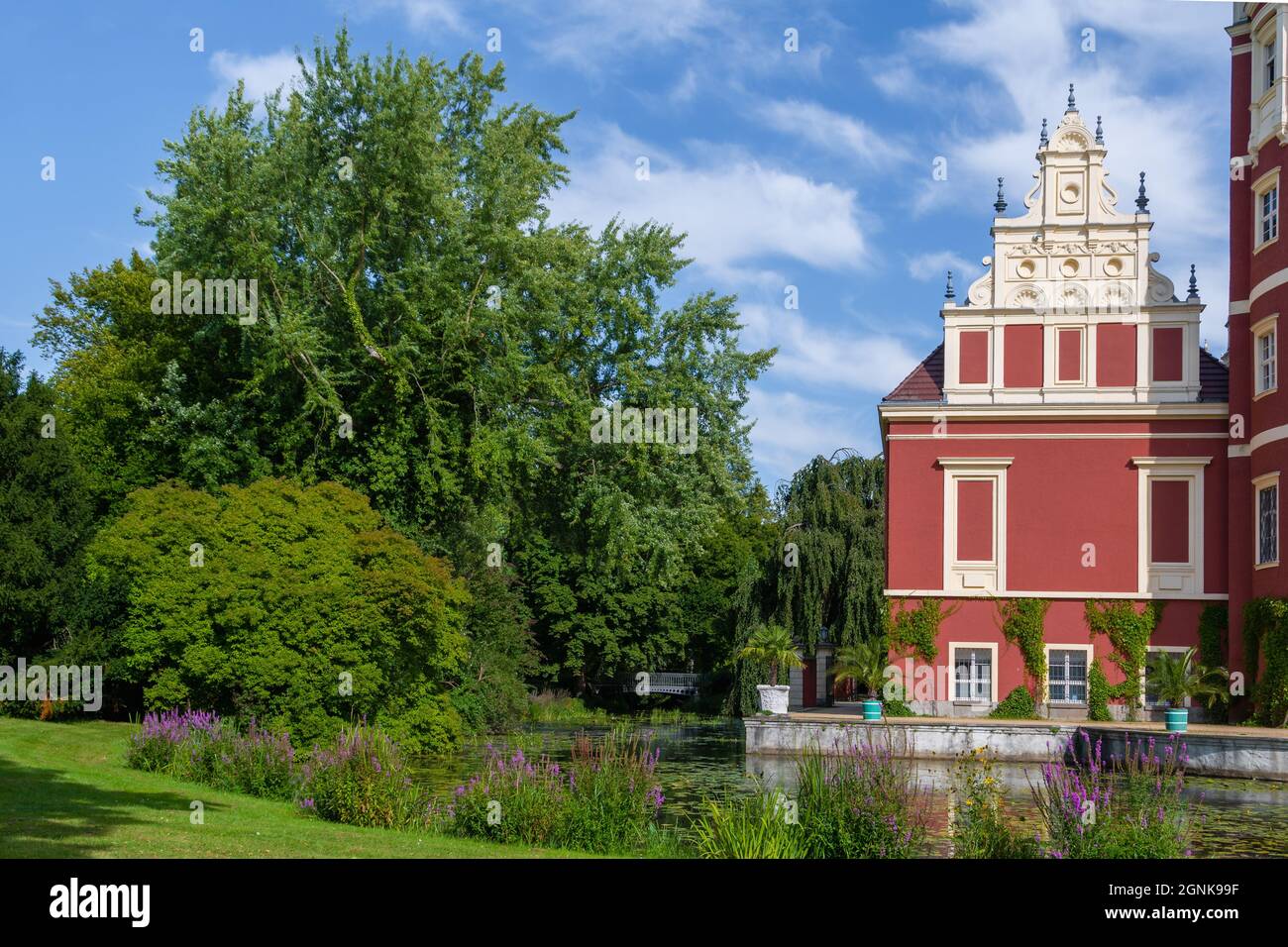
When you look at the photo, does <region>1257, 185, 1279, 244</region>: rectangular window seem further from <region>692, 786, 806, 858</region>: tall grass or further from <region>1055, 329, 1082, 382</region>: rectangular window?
<region>692, 786, 806, 858</region>: tall grass

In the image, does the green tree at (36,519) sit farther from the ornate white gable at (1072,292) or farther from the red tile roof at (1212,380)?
the red tile roof at (1212,380)

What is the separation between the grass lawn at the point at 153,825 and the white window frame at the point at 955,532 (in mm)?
20895

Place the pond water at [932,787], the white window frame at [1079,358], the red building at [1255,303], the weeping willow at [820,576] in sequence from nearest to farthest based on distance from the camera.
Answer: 1. the pond water at [932,787]
2. the red building at [1255,303]
3. the white window frame at [1079,358]
4. the weeping willow at [820,576]

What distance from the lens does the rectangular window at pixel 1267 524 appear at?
90.7 feet

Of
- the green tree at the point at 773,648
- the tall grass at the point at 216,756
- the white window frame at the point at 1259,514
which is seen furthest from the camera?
the green tree at the point at 773,648

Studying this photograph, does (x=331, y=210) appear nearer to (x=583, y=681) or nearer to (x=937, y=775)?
(x=937, y=775)

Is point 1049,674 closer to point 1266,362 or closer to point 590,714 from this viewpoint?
point 1266,362

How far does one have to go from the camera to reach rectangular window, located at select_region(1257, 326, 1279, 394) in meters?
27.9

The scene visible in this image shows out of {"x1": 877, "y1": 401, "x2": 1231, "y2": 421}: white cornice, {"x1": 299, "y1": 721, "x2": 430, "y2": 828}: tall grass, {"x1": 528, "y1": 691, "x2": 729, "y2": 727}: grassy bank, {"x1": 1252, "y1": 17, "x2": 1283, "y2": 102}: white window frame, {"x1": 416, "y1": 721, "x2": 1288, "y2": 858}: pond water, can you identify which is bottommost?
{"x1": 528, "y1": 691, "x2": 729, "y2": 727}: grassy bank

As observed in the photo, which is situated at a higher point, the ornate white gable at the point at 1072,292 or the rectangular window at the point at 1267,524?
the ornate white gable at the point at 1072,292

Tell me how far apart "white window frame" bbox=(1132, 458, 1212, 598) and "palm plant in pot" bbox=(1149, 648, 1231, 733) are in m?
1.56

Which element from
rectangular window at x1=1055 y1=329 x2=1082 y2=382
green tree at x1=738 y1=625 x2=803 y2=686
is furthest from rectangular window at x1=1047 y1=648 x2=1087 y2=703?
rectangular window at x1=1055 y1=329 x2=1082 y2=382

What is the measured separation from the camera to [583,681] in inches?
1957

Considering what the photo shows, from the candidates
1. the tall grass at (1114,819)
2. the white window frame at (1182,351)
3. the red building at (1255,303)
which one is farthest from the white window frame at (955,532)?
the tall grass at (1114,819)
